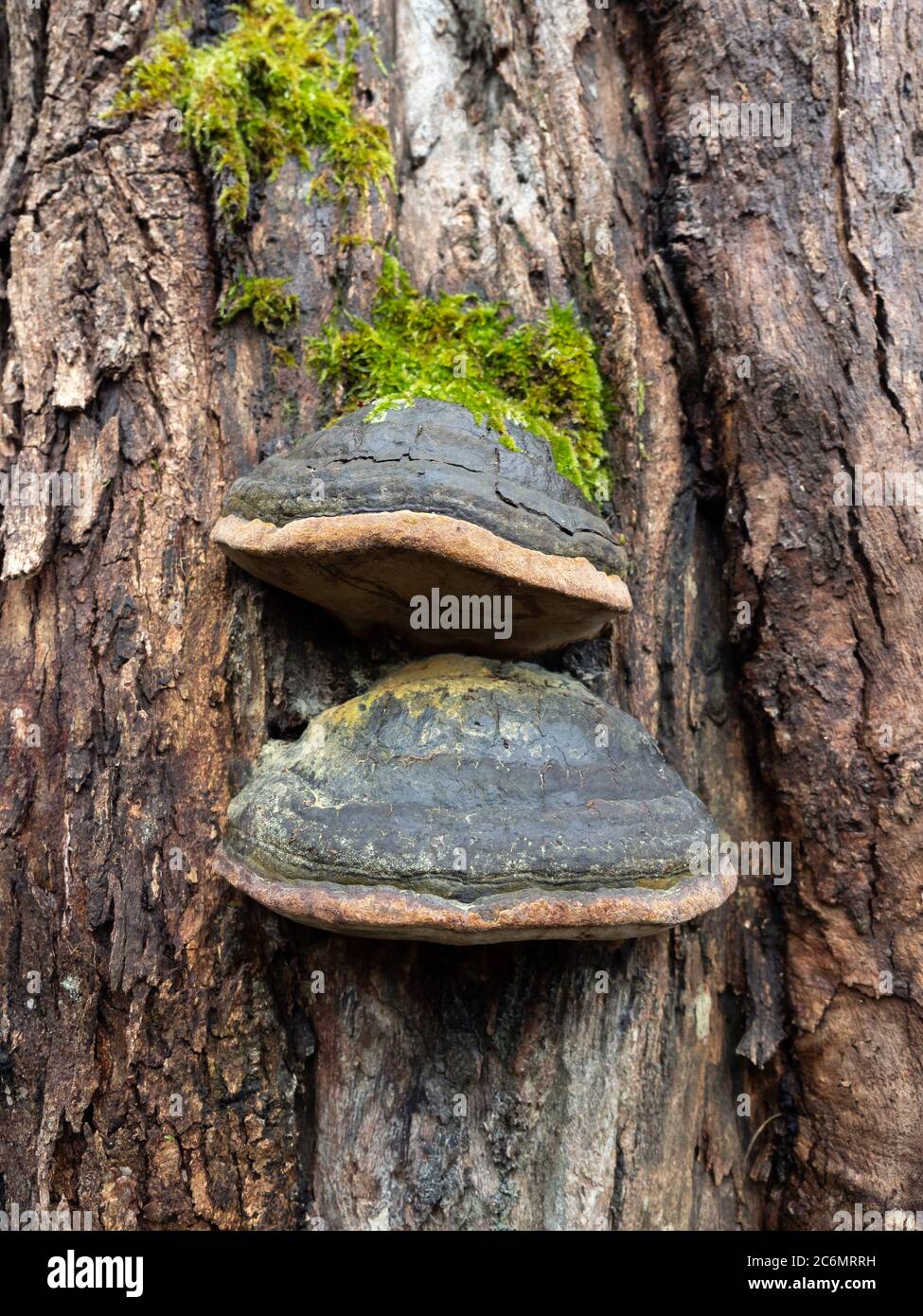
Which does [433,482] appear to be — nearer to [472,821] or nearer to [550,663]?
[472,821]

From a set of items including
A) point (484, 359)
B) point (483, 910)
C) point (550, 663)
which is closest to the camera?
point (483, 910)

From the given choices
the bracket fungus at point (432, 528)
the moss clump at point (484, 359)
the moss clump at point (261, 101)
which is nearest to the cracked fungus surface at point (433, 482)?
the bracket fungus at point (432, 528)

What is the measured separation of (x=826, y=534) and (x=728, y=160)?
1.49 metres

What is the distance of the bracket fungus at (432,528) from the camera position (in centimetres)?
198

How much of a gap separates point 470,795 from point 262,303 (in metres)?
1.99

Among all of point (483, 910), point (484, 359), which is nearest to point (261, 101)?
point (484, 359)

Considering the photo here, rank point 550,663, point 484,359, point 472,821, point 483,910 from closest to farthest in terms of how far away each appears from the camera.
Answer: point 483,910
point 472,821
point 550,663
point 484,359

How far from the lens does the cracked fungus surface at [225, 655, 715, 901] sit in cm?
195

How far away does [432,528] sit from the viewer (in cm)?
191

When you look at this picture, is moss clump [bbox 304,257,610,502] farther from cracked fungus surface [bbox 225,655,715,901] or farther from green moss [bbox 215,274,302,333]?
cracked fungus surface [bbox 225,655,715,901]

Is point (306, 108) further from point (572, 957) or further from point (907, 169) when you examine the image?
point (572, 957)

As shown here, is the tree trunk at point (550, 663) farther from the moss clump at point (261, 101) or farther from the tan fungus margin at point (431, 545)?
Result: the tan fungus margin at point (431, 545)

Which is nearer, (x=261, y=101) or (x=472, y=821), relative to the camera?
(x=472, y=821)

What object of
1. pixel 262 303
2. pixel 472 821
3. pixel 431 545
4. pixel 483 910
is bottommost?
pixel 483 910
